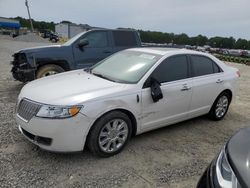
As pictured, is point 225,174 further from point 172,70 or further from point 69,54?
point 69,54

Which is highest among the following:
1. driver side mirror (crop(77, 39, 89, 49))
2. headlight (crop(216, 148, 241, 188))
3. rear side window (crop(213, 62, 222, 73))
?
driver side mirror (crop(77, 39, 89, 49))

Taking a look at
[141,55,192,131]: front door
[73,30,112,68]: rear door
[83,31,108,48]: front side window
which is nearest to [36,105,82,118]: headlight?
[141,55,192,131]: front door

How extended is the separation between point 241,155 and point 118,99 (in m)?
1.95

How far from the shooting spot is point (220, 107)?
550 cm

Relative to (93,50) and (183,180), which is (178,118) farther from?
(93,50)

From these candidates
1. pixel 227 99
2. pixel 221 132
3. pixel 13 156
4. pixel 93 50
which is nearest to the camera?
pixel 13 156

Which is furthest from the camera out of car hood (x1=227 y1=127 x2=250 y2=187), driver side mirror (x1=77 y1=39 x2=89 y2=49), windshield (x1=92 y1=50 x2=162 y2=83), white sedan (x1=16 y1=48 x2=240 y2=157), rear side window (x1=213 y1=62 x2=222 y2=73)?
driver side mirror (x1=77 y1=39 x2=89 y2=49)

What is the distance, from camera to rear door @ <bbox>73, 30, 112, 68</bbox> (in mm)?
7395

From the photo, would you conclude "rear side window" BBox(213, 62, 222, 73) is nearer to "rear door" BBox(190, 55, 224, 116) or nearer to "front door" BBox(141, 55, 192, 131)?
"rear door" BBox(190, 55, 224, 116)

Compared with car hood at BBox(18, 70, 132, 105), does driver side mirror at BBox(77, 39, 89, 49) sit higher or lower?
higher

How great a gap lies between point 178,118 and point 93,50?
395 centimetres

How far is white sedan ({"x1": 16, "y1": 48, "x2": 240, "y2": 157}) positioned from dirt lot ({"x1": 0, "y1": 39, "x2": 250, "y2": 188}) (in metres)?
0.25

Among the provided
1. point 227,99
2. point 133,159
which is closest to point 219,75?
point 227,99

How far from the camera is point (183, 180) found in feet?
10.9
